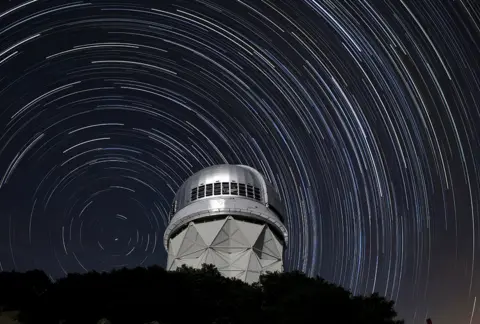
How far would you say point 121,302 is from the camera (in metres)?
19.5

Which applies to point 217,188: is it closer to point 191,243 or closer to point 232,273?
point 191,243

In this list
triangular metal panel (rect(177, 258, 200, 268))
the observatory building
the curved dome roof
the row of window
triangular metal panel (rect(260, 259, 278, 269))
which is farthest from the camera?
the curved dome roof

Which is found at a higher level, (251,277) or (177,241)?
(177,241)

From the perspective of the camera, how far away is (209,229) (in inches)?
1314

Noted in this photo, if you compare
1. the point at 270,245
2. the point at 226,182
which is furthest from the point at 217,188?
the point at 270,245

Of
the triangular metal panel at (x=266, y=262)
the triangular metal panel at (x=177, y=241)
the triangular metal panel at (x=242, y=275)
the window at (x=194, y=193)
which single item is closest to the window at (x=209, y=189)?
the window at (x=194, y=193)

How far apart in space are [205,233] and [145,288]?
40.9 feet

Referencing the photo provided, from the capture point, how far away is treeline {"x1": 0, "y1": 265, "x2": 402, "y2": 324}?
744 inches

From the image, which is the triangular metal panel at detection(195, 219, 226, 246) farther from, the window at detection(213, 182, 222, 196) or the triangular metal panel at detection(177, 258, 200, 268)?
the window at detection(213, 182, 222, 196)

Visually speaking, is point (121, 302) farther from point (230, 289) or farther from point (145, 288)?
point (230, 289)

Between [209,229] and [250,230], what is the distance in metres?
3.00

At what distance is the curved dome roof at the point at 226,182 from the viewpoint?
3600 cm

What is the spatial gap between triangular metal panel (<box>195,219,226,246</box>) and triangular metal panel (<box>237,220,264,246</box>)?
1.40 metres

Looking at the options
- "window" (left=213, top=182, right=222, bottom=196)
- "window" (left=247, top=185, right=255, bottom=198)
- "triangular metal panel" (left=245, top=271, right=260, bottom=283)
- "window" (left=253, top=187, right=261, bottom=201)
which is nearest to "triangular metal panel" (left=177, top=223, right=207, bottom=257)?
"window" (left=213, top=182, right=222, bottom=196)
